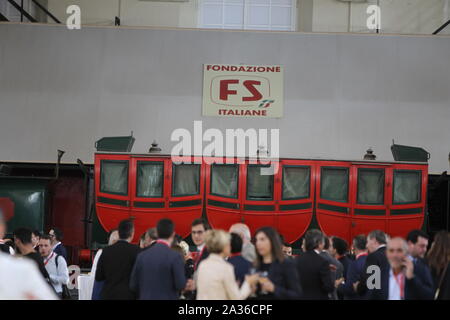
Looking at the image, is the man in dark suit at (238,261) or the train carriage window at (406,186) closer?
the man in dark suit at (238,261)

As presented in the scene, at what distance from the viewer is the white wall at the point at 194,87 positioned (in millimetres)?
19297

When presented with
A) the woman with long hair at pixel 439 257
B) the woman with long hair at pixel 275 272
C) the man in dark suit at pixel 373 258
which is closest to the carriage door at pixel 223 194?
→ the man in dark suit at pixel 373 258

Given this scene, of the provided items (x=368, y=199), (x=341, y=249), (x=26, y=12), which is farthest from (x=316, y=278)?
(x=26, y=12)

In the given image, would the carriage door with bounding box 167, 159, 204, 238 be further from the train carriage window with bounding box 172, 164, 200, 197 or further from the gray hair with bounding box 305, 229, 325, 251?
the gray hair with bounding box 305, 229, 325, 251

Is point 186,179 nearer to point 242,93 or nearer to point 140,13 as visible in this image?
point 242,93

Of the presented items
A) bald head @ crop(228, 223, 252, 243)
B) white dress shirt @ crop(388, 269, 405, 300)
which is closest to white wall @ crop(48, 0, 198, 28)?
bald head @ crop(228, 223, 252, 243)

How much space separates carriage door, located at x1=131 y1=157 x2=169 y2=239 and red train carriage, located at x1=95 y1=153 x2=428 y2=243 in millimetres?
20

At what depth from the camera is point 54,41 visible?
19688mm

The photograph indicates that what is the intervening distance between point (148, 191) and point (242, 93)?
21.2 ft

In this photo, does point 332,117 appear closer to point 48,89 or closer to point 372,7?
point 372,7

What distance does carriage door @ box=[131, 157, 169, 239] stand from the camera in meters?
13.7

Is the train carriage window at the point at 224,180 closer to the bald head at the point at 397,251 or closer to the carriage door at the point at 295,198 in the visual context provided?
the carriage door at the point at 295,198

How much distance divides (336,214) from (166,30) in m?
8.55

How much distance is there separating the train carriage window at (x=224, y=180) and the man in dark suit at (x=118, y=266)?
256 inches
